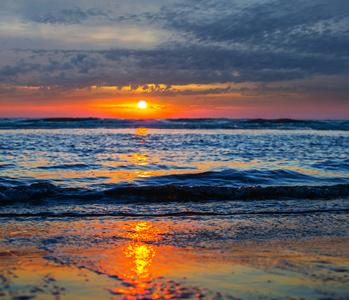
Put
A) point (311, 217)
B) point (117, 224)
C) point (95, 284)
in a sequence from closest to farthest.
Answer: point (95, 284) < point (117, 224) < point (311, 217)

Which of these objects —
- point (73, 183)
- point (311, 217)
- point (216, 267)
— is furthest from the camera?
point (73, 183)

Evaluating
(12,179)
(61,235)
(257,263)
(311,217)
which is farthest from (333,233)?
(12,179)

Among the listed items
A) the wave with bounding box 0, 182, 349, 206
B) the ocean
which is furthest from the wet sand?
the wave with bounding box 0, 182, 349, 206

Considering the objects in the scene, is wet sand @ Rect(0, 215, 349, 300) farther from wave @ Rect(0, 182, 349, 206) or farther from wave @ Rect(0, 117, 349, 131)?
wave @ Rect(0, 117, 349, 131)

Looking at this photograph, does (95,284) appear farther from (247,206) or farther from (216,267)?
(247,206)

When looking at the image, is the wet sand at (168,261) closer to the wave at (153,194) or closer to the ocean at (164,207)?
the ocean at (164,207)

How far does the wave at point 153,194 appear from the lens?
18.5ft

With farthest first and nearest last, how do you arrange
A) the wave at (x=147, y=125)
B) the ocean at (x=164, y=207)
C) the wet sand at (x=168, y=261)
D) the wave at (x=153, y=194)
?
the wave at (x=147, y=125), the wave at (x=153, y=194), the ocean at (x=164, y=207), the wet sand at (x=168, y=261)

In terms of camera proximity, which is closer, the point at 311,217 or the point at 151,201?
the point at 311,217

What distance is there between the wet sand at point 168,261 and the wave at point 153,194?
1.58 meters

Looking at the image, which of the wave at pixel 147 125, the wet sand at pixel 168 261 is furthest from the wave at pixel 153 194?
the wave at pixel 147 125

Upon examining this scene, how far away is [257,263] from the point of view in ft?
8.79

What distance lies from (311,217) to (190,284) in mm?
2737

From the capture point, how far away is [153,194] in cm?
617
